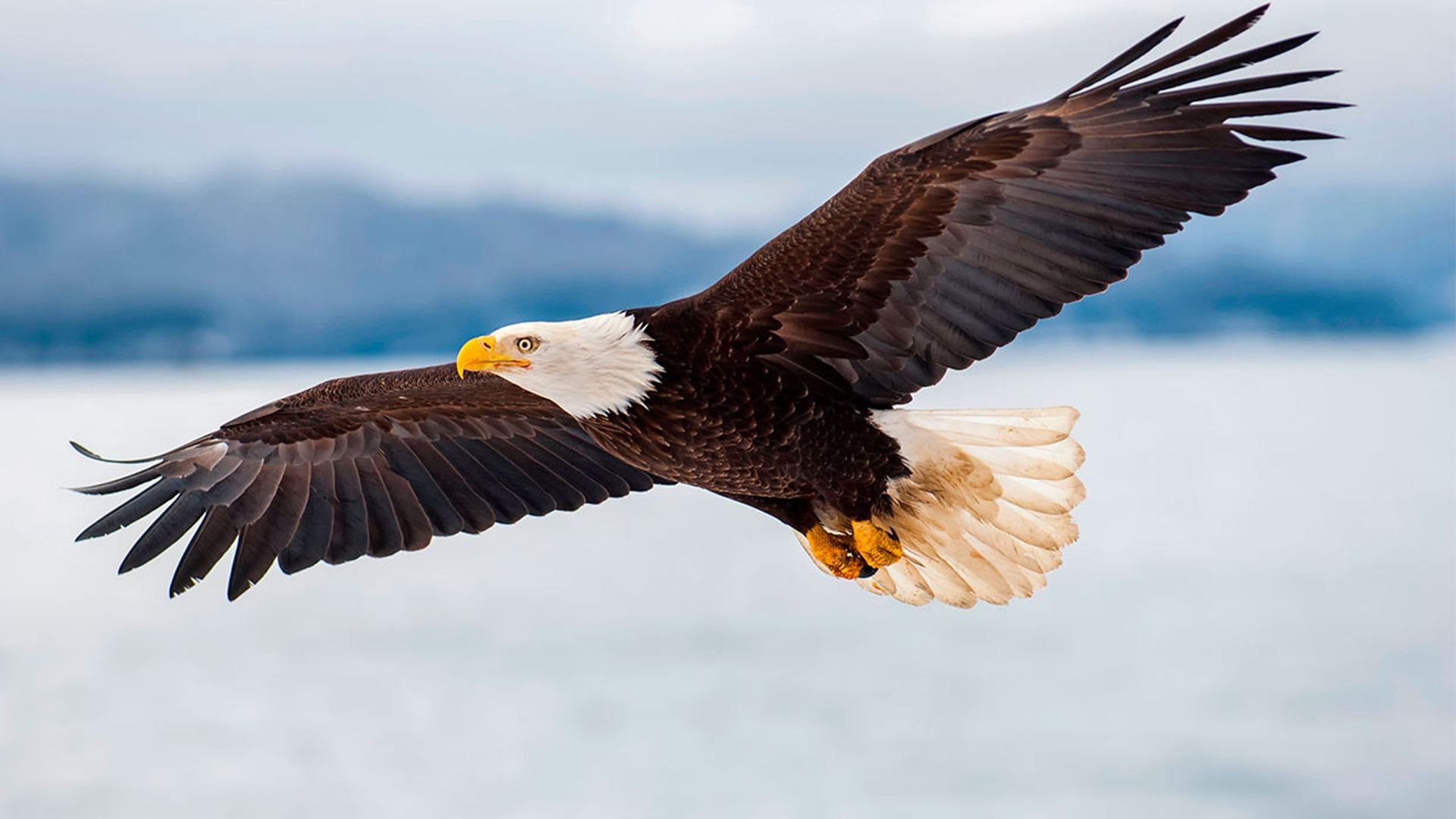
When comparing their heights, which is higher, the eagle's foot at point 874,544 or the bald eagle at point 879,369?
the bald eagle at point 879,369

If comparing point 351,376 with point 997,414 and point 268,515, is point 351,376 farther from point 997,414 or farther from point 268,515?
point 997,414

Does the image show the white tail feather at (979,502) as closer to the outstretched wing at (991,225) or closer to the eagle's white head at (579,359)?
the outstretched wing at (991,225)

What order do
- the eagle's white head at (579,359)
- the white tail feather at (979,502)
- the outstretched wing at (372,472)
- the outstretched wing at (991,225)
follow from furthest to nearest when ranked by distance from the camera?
the outstretched wing at (372,472)
the white tail feather at (979,502)
the eagle's white head at (579,359)
the outstretched wing at (991,225)

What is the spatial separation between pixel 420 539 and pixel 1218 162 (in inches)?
102

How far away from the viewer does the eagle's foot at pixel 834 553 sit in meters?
4.66

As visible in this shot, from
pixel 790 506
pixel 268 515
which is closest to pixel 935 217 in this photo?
pixel 790 506

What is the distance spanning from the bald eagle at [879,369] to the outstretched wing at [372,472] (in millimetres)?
10

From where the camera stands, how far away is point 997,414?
453 cm

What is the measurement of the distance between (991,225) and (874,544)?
3.29ft

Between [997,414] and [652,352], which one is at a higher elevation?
[652,352]

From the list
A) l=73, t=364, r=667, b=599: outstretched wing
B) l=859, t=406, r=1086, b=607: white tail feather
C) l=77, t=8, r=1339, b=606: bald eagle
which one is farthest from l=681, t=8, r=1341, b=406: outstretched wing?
l=73, t=364, r=667, b=599: outstretched wing

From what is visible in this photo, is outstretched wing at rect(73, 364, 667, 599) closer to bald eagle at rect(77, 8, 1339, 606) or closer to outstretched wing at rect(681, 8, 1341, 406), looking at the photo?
bald eagle at rect(77, 8, 1339, 606)

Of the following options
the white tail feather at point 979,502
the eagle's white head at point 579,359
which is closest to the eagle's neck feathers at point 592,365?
the eagle's white head at point 579,359

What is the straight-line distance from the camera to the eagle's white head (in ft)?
13.7
